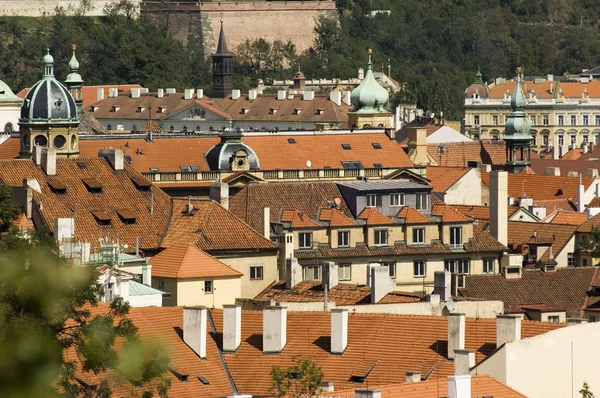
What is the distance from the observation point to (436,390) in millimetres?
31484

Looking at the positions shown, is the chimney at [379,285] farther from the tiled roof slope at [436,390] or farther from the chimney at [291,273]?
the tiled roof slope at [436,390]

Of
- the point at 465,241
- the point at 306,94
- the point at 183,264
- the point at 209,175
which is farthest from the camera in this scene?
the point at 306,94

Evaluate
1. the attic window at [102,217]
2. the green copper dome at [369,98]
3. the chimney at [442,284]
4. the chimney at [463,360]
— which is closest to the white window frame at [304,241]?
the attic window at [102,217]

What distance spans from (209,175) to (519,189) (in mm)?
18433

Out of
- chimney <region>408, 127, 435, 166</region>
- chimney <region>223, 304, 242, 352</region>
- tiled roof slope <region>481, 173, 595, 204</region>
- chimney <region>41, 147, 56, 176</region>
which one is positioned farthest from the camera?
tiled roof slope <region>481, 173, 595, 204</region>

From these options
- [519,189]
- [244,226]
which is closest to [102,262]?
[244,226]

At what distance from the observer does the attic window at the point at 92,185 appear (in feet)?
212

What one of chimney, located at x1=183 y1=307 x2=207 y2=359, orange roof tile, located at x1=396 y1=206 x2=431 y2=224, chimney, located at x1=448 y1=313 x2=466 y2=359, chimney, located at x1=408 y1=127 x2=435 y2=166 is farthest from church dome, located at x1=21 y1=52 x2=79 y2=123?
chimney, located at x1=448 y1=313 x2=466 y2=359

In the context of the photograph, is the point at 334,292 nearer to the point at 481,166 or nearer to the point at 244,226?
the point at 244,226

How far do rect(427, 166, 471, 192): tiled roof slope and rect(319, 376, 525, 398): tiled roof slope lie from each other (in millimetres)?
51891

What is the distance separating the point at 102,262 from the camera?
49.7 m

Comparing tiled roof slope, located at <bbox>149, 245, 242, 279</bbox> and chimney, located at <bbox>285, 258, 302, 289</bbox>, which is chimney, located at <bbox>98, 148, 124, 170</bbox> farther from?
tiled roof slope, located at <bbox>149, 245, 242, 279</bbox>

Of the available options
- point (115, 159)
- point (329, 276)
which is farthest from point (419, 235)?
point (329, 276)

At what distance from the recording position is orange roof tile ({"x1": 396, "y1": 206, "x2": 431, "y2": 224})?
68.8 metres
